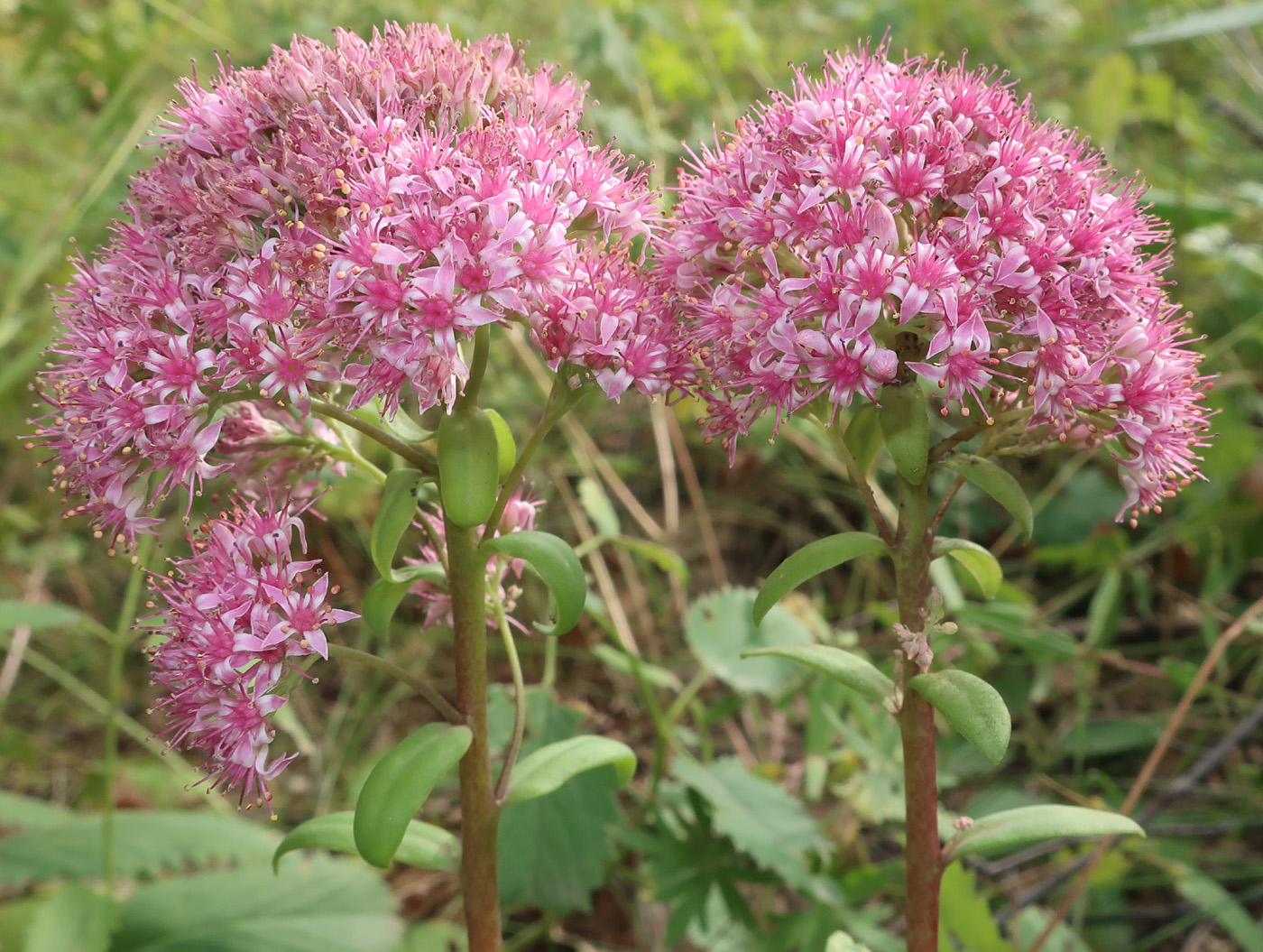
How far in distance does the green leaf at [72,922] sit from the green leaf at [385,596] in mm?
1064

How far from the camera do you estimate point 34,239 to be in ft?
10.5

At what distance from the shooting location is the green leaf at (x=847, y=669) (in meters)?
1.64

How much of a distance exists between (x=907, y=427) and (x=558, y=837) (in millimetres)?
1368

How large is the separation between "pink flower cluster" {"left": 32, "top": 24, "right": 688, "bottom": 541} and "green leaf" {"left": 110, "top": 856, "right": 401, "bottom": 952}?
1171 mm

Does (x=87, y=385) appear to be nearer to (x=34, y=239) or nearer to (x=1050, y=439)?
(x=1050, y=439)

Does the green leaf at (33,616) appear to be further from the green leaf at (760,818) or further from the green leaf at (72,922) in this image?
the green leaf at (760,818)

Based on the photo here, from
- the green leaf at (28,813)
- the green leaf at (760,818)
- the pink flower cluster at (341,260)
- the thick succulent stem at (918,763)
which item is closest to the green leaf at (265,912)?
the green leaf at (28,813)

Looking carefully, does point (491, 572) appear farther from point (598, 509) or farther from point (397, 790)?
point (598, 509)

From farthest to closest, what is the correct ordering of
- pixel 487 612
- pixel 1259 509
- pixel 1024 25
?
pixel 1024 25, pixel 1259 509, pixel 487 612

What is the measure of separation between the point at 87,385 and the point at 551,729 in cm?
130

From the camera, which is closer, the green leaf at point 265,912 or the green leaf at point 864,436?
the green leaf at point 864,436

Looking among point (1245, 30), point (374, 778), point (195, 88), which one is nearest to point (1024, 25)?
point (1245, 30)

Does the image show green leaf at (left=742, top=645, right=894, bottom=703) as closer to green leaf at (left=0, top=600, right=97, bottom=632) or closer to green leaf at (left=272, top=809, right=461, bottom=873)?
green leaf at (left=272, top=809, right=461, bottom=873)


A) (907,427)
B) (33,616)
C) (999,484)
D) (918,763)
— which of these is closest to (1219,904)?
(918,763)
